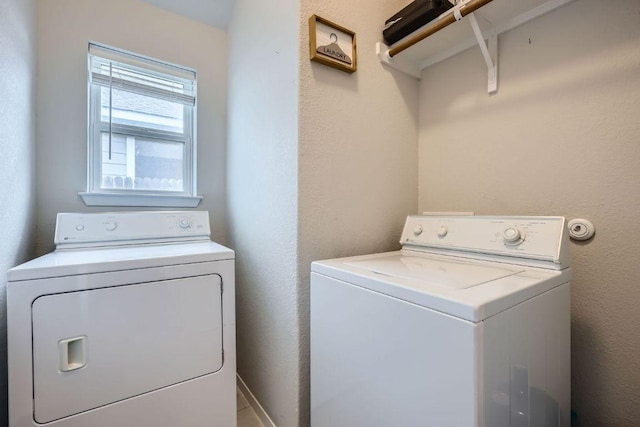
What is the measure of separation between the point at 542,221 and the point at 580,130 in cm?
44

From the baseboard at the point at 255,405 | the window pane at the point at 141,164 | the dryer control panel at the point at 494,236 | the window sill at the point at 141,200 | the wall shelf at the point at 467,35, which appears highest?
the wall shelf at the point at 467,35

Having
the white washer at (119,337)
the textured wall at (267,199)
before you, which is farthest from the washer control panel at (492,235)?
the white washer at (119,337)

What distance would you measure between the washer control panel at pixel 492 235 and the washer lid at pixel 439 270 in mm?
71

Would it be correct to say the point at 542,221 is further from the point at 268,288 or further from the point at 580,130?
the point at 268,288

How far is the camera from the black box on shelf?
1.17 meters

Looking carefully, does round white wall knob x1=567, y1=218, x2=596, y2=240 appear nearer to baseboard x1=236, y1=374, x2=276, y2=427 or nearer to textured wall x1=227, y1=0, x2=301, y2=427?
textured wall x1=227, y1=0, x2=301, y2=427

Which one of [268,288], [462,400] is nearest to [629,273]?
[462,400]

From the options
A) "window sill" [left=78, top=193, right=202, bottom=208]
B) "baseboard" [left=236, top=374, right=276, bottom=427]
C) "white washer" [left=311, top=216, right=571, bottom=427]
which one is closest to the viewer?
"white washer" [left=311, top=216, right=571, bottom=427]

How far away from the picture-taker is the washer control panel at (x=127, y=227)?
1.41 metres

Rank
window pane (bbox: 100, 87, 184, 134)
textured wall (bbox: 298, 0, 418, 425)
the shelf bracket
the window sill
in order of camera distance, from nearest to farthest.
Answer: textured wall (bbox: 298, 0, 418, 425)
the shelf bracket
the window sill
window pane (bbox: 100, 87, 184, 134)

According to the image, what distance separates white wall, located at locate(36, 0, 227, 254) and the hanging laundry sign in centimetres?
123

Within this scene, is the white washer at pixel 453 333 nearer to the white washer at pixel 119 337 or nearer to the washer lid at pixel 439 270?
the washer lid at pixel 439 270

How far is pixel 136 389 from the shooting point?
1114mm

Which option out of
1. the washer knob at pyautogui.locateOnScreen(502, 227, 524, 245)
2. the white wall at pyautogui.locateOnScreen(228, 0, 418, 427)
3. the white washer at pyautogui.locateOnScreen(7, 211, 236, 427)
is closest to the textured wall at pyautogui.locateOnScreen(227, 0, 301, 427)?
the white wall at pyautogui.locateOnScreen(228, 0, 418, 427)
